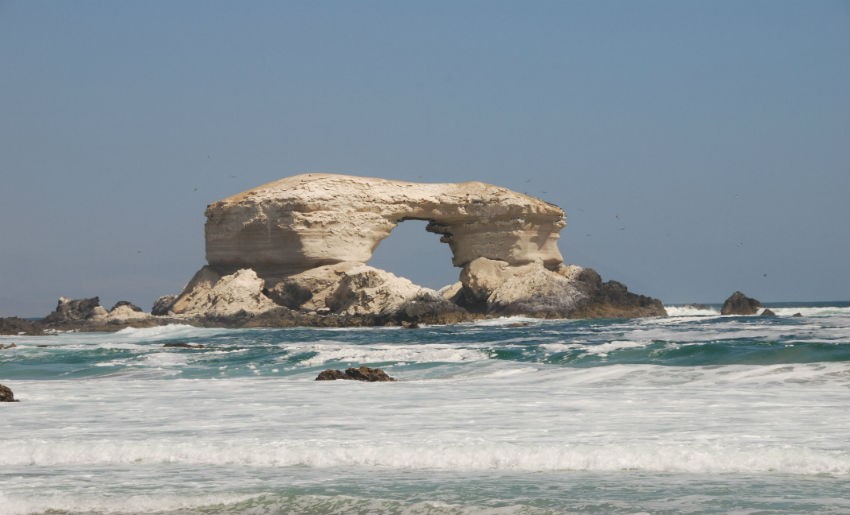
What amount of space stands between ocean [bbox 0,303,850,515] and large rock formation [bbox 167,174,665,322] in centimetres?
2570

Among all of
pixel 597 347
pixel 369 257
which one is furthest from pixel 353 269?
pixel 597 347

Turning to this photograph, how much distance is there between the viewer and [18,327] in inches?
1565

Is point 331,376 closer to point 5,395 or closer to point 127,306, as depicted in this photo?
point 5,395

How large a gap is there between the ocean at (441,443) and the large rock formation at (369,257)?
25.7 metres

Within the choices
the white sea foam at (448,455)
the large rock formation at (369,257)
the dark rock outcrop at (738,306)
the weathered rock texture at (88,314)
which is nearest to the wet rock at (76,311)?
the weathered rock texture at (88,314)

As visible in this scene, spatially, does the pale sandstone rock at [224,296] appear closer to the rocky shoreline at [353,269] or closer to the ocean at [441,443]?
the rocky shoreline at [353,269]

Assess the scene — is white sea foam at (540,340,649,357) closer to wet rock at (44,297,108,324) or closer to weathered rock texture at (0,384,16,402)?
weathered rock texture at (0,384,16,402)

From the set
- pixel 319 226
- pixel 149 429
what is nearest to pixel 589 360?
pixel 149 429

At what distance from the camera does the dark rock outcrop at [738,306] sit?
49.5 m

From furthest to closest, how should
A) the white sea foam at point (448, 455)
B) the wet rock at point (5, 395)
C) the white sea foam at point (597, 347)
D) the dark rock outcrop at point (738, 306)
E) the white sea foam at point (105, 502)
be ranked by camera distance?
1. the dark rock outcrop at point (738, 306)
2. the white sea foam at point (597, 347)
3. the wet rock at point (5, 395)
4. the white sea foam at point (448, 455)
5. the white sea foam at point (105, 502)

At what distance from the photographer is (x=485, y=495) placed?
274 inches

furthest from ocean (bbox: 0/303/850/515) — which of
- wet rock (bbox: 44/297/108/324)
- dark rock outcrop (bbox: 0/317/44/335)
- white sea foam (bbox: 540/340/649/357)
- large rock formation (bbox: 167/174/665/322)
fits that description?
wet rock (bbox: 44/297/108/324)

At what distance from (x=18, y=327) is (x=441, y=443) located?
34419 millimetres

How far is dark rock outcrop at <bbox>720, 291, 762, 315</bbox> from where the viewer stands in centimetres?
4953
